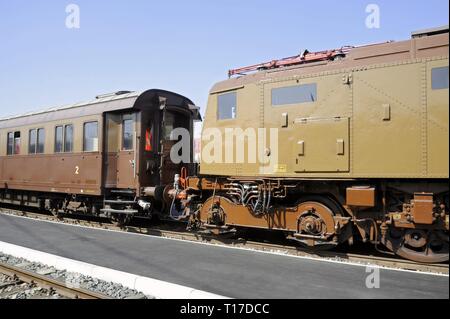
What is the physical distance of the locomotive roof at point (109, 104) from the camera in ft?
37.4

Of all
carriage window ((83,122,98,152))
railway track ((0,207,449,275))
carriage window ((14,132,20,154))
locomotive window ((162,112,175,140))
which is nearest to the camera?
railway track ((0,207,449,275))

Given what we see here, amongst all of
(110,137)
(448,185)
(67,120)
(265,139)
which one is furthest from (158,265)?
(67,120)

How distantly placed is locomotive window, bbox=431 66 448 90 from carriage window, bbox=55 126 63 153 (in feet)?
38.1

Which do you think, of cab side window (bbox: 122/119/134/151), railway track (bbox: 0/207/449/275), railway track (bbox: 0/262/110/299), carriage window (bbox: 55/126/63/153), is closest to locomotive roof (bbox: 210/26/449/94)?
railway track (bbox: 0/207/449/275)

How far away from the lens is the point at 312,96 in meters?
7.77

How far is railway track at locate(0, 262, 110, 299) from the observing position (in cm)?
583

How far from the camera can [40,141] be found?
14.5 meters

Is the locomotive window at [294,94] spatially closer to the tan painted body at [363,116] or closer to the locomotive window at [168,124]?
the tan painted body at [363,116]

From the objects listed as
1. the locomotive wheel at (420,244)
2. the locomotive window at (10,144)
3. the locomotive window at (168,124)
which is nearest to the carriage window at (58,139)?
the locomotive window at (10,144)

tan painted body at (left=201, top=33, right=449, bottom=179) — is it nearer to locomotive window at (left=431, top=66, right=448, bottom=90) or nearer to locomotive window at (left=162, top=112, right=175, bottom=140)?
locomotive window at (left=431, top=66, right=448, bottom=90)

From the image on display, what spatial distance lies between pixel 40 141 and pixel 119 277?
33.4ft

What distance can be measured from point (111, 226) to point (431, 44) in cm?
968

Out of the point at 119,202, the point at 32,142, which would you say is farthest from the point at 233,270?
the point at 32,142

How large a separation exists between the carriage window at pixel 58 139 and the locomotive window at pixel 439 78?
11.6 meters
